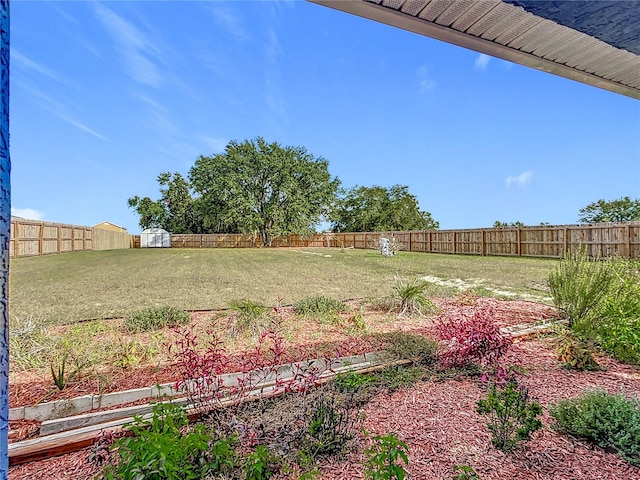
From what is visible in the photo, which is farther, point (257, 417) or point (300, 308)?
point (300, 308)

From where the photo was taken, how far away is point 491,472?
108 centimetres

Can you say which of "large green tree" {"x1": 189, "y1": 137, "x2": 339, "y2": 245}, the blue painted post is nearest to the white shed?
"large green tree" {"x1": 189, "y1": 137, "x2": 339, "y2": 245}

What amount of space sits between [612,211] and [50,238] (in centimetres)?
2079

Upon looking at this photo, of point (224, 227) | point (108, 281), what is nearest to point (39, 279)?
point (108, 281)

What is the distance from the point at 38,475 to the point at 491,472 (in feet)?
4.88

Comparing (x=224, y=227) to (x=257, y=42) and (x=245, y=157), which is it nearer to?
(x=245, y=157)

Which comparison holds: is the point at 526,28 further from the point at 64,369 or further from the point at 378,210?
the point at 378,210

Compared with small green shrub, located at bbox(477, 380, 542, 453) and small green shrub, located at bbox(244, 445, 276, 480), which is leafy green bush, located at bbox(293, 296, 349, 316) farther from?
small green shrub, located at bbox(244, 445, 276, 480)

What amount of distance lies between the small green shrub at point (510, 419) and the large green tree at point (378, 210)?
20042mm

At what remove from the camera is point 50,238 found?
824cm

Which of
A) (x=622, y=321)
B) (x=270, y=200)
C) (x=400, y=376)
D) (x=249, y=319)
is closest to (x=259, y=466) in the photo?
(x=400, y=376)

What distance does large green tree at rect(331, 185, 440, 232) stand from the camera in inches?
853

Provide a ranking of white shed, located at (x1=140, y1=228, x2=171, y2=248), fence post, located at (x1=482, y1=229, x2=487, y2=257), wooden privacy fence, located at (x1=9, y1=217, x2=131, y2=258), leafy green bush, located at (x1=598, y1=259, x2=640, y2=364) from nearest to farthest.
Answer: leafy green bush, located at (x1=598, y1=259, x2=640, y2=364) < wooden privacy fence, located at (x1=9, y1=217, x2=131, y2=258) < fence post, located at (x1=482, y1=229, x2=487, y2=257) < white shed, located at (x1=140, y1=228, x2=171, y2=248)

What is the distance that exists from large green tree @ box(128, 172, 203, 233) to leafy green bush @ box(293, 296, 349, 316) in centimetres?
1896
